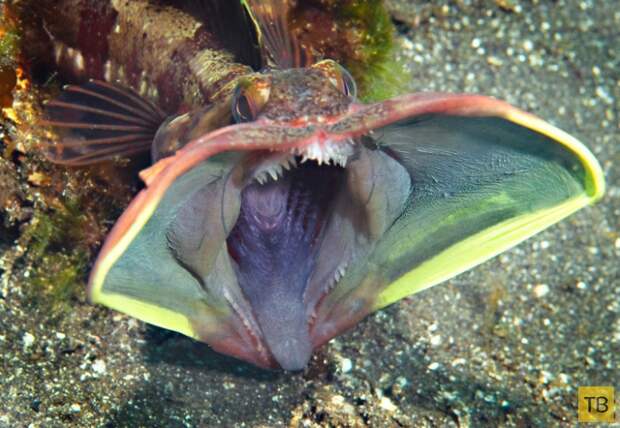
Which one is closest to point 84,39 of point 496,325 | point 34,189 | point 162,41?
point 162,41

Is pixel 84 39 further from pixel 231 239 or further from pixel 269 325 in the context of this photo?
pixel 269 325

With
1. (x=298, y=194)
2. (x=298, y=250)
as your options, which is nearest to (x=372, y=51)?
(x=298, y=194)

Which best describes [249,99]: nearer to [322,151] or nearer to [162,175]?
[322,151]

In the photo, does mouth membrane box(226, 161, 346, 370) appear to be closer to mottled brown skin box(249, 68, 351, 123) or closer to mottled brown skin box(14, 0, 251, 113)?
mottled brown skin box(249, 68, 351, 123)

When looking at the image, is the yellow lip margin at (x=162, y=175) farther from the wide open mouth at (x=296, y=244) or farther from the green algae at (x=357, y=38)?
the green algae at (x=357, y=38)

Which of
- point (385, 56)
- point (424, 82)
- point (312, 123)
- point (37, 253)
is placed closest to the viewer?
point (312, 123)

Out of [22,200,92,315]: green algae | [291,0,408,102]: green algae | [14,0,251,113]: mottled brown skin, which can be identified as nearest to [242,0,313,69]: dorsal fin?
[14,0,251,113]: mottled brown skin

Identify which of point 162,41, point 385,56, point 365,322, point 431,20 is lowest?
point 365,322

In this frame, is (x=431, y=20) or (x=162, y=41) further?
(x=431, y=20)
